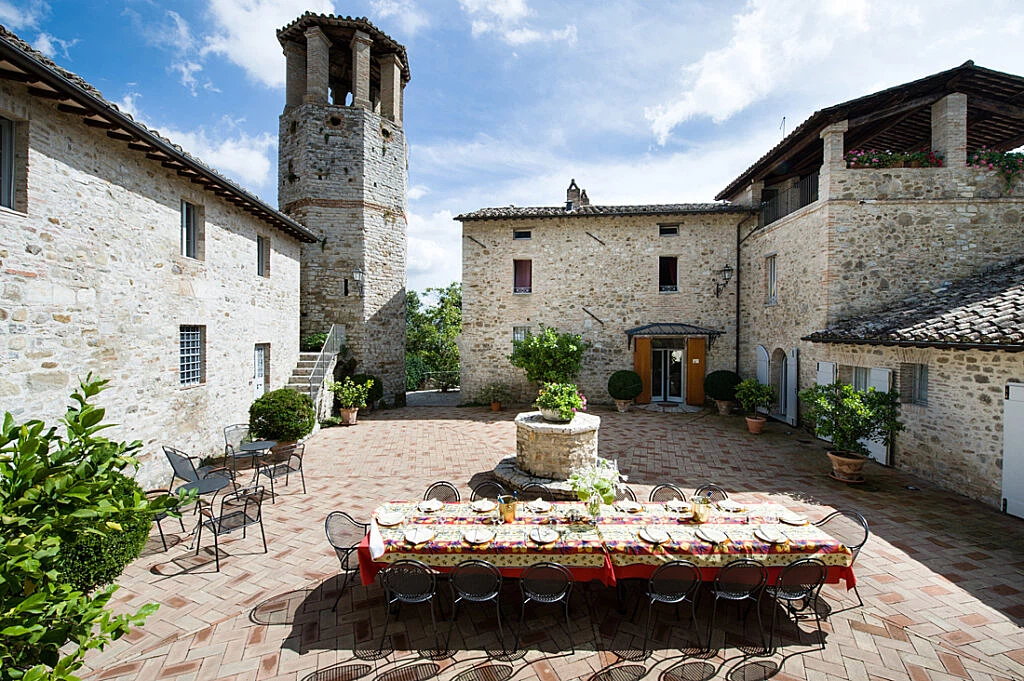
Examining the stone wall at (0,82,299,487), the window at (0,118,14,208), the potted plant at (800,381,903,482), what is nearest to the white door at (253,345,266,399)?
the stone wall at (0,82,299,487)

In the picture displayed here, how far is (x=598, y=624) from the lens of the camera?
14.0 ft

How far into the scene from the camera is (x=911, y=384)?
8.97 meters

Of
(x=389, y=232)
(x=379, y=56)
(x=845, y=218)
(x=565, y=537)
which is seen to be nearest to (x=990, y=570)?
(x=565, y=537)

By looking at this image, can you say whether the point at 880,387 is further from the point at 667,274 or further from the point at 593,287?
the point at 593,287

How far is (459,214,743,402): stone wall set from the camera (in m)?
15.7

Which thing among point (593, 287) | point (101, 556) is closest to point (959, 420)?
point (593, 287)

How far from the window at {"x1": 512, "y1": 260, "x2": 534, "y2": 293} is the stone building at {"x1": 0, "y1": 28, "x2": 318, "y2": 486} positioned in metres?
8.29

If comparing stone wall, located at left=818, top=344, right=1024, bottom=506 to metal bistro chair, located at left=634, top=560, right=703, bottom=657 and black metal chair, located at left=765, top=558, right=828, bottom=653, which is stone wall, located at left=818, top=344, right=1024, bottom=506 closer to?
black metal chair, located at left=765, top=558, right=828, bottom=653

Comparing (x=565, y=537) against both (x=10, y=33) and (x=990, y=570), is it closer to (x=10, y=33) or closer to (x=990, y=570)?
(x=990, y=570)

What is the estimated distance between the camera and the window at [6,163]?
5.28 metres

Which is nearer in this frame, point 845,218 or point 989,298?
point 989,298

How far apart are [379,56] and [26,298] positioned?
1483 centimetres

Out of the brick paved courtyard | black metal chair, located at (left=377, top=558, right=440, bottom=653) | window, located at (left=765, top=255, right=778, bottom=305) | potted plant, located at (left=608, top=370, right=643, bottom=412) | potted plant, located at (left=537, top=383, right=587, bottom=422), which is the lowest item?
the brick paved courtyard

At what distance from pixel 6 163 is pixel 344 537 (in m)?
6.00
